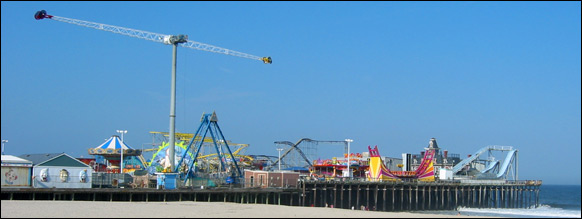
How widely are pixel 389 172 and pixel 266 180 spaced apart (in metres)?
17.6

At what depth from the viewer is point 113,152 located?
253 feet

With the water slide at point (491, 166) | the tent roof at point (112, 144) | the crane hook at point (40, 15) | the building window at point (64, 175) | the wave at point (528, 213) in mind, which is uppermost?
the crane hook at point (40, 15)

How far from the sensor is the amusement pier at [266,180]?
5769 centimetres

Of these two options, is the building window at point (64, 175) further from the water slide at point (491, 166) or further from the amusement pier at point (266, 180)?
the water slide at point (491, 166)

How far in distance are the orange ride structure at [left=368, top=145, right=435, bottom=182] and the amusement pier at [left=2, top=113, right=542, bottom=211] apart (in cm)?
11

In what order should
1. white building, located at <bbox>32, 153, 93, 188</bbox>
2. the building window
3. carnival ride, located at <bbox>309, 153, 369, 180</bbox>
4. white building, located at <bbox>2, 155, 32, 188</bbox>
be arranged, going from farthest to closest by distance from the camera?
carnival ride, located at <bbox>309, 153, 369, 180</bbox>
the building window
white building, located at <bbox>32, 153, 93, 188</bbox>
white building, located at <bbox>2, 155, 32, 188</bbox>

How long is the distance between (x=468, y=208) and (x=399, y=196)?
1088 centimetres

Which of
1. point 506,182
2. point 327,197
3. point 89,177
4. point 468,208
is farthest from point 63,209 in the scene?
point 506,182

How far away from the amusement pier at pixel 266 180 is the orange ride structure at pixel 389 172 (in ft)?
0.38

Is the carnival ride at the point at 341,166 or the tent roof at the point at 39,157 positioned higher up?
the tent roof at the point at 39,157

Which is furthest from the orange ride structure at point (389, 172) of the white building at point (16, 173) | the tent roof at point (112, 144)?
the white building at point (16, 173)

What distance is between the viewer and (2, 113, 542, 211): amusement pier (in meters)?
57.7

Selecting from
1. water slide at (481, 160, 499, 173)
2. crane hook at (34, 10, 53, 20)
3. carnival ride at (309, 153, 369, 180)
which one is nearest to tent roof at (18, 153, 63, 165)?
crane hook at (34, 10, 53, 20)

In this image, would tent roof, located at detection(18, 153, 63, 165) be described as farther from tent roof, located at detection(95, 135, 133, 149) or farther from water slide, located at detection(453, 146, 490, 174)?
water slide, located at detection(453, 146, 490, 174)
